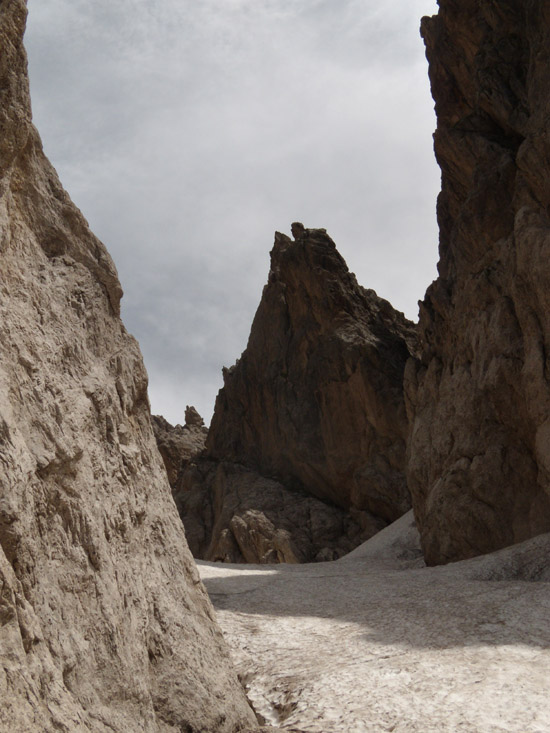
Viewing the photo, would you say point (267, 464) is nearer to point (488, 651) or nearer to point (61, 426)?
point (488, 651)

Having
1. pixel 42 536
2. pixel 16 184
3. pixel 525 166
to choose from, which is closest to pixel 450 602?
pixel 42 536

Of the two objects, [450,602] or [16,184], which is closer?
[16,184]

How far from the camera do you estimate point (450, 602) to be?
11.3 metres

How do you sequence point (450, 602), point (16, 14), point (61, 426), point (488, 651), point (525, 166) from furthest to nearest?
point (525, 166), point (450, 602), point (488, 651), point (16, 14), point (61, 426)

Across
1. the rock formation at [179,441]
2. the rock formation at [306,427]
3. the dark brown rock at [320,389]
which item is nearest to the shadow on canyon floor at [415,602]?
the rock formation at [306,427]

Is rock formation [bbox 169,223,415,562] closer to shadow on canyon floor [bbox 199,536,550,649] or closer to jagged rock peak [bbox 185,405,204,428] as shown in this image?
jagged rock peak [bbox 185,405,204,428]

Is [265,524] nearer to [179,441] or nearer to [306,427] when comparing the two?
[306,427]

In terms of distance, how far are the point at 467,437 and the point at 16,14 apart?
16.0m

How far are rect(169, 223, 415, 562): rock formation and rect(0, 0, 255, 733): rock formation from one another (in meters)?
27.1

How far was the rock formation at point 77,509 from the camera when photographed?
4.55 meters

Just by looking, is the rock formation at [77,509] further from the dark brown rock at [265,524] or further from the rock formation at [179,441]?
the rock formation at [179,441]

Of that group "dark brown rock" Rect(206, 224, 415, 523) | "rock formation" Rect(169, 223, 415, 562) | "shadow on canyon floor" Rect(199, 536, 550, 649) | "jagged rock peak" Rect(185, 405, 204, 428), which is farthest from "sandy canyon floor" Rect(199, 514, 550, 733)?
"jagged rock peak" Rect(185, 405, 204, 428)

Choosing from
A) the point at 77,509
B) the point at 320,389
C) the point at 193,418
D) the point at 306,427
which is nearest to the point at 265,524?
the point at 306,427

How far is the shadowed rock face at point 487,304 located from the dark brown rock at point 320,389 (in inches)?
419
